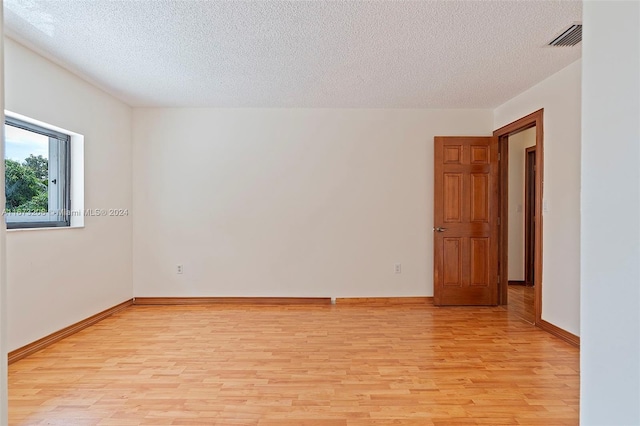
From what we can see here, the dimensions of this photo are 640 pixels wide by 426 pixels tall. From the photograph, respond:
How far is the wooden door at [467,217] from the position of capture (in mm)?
4629

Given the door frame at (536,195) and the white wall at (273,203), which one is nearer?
the door frame at (536,195)

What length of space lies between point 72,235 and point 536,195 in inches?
188

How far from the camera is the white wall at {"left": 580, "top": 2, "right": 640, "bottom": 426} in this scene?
1071 millimetres

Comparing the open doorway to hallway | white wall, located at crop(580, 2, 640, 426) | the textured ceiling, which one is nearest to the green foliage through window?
the textured ceiling

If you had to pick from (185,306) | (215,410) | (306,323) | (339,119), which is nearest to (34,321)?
(185,306)

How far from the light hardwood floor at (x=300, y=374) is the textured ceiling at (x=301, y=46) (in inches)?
97.5

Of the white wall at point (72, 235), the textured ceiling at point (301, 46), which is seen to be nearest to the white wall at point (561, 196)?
the textured ceiling at point (301, 46)

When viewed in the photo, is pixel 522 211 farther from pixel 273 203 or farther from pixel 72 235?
pixel 72 235

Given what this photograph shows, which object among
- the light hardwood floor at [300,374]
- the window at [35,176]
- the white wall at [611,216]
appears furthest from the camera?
the window at [35,176]

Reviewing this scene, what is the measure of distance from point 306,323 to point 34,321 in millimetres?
2408

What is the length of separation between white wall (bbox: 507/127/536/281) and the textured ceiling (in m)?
2.02

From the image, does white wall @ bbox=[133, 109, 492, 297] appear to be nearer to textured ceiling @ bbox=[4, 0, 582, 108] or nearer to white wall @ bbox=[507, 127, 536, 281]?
textured ceiling @ bbox=[4, 0, 582, 108]

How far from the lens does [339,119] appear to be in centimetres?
478

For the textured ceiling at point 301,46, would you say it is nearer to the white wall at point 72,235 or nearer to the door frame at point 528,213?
the white wall at point 72,235
